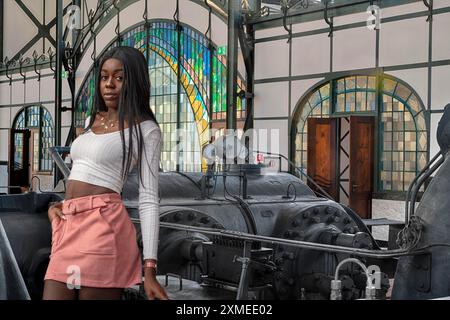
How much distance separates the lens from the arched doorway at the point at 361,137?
11.2m

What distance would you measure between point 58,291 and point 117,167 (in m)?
0.35

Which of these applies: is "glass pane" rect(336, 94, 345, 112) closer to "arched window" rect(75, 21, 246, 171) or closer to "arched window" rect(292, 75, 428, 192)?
"arched window" rect(292, 75, 428, 192)

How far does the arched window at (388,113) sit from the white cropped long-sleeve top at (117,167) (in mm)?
9374

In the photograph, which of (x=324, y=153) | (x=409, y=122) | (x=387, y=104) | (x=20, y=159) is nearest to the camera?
(x=409, y=122)

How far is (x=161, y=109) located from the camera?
16.0m

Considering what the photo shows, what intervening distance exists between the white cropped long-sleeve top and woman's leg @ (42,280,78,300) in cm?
22

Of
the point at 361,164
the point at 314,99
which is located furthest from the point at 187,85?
the point at 361,164

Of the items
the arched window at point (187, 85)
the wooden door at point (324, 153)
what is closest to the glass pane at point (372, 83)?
the wooden door at point (324, 153)

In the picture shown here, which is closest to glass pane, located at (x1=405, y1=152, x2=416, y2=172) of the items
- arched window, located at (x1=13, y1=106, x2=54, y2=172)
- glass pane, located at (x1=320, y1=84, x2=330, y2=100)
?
glass pane, located at (x1=320, y1=84, x2=330, y2=100)

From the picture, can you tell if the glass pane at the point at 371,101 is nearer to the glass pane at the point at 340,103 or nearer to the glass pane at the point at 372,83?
the glass pane at the point at 372,83

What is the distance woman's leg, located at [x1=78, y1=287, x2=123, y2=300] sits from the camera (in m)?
1.91

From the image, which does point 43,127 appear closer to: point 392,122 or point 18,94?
point 18,94

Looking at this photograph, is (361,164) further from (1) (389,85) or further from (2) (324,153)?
(1) (389,85)

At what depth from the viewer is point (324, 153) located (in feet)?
41.1
